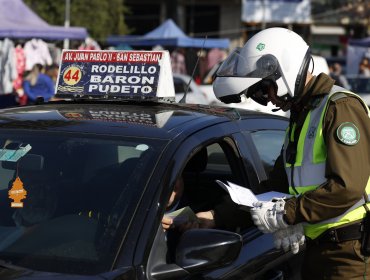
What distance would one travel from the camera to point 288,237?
2.86 meters

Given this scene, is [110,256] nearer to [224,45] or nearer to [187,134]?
[187,134]

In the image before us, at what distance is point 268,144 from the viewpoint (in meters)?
3.82

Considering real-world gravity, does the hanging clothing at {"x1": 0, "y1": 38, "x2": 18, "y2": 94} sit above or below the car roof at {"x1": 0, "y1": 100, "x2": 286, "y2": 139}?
below

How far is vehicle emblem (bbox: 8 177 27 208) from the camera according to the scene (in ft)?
9.15

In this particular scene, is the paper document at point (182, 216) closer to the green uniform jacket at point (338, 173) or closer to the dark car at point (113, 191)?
the dark car at point (113, 191)

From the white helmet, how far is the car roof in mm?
236

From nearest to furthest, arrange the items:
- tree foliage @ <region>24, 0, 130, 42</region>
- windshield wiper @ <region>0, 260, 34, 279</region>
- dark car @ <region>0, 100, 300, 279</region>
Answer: windshield wiper @ <region>0, 260, 34, 279</region> < dark car @ <region>0, 100, 300, 279</region> < tree foliage @ <region>24, 0, 130, 42</region>

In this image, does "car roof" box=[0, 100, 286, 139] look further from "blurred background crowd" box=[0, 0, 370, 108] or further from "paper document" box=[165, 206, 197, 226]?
"blurred background crowd" box=[0, 0, 370, 108]

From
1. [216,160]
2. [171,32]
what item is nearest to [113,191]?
[216,160]

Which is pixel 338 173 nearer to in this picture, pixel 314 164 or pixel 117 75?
pixel 314 164

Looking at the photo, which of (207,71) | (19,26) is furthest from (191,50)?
(19,26)

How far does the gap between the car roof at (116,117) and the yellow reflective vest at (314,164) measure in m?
0.43

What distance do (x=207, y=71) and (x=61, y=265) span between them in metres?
18.8

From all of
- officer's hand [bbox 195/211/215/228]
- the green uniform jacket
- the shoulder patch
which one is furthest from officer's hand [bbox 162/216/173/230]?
the shoulder patch
